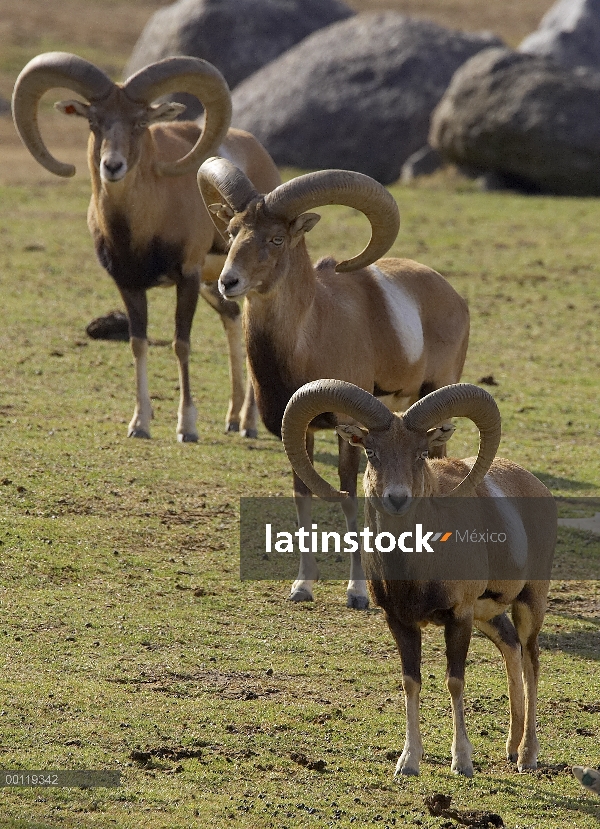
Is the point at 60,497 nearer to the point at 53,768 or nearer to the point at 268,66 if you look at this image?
the point at 53,768

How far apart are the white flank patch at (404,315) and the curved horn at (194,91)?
10.3 feet

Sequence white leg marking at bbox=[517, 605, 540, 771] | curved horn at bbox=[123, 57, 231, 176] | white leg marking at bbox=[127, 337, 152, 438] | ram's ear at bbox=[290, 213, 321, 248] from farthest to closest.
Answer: white leg marking at bbox=[127, 337, 152, 438] → curved horn at bbox=[123, 57, 231, 176] → ram's ear at bbox=[290, 213, 321, 248] → white leg marking at bbox=[517, 605, 540, 771]

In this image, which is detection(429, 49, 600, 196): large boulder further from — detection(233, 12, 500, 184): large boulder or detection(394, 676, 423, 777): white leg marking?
detection(394, 676, 423, 777): white leg marking

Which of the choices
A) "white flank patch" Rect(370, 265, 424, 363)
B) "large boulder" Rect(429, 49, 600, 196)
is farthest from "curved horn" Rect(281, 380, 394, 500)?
"large boulder" Rect(429, 49, 600, 196)

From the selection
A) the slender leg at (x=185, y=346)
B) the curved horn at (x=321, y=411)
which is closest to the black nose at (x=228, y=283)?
the curved horn at (x=321, y=411)

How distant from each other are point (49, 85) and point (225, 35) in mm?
21529

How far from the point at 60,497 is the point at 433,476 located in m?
4.51

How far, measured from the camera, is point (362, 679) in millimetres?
8734

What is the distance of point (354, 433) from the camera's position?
7586mm

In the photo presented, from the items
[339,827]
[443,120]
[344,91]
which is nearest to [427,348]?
[339,827]

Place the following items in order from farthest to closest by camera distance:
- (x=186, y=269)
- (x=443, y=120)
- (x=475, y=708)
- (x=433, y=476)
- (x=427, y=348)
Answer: (x=443, y=120)
(x=186, y=269)
(x=427, y=348)
(x=475, y=708)
(x=433, y=476)

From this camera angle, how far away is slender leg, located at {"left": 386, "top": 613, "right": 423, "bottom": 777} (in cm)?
740

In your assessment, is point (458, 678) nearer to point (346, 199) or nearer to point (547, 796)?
point (547, 796)

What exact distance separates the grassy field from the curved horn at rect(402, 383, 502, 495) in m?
1.60
